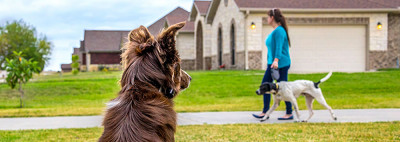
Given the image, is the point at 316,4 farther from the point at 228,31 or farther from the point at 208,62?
the point at 208,62

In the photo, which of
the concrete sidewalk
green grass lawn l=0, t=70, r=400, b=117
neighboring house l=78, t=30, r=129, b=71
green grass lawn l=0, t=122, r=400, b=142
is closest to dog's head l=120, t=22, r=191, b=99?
green grass lawn l=0, t=122, r=400, b=142

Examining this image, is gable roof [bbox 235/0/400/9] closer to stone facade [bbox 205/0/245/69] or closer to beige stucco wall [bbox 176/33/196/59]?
stone facade [bbox 205/0/245/69]

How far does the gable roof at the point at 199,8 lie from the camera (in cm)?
3494

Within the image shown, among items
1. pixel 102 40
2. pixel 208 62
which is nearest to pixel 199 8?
pixel 208 62

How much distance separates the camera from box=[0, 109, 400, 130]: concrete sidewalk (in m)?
7.79

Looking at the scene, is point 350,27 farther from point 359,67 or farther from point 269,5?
point 269,5

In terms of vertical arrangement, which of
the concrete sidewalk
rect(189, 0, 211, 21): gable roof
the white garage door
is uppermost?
rect(189, 0, 211, 21): gable roof

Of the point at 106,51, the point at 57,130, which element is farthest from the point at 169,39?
the point at 106,51

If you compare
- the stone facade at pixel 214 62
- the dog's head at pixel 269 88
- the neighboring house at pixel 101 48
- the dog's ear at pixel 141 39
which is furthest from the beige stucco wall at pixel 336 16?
the neighboring house at pixel 101 48

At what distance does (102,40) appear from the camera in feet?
209

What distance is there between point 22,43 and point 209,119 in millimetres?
60265

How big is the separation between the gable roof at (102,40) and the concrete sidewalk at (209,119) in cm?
5446

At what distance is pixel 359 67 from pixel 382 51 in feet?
5.81

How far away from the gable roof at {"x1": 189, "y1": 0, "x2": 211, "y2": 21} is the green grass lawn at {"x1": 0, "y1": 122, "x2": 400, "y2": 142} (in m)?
28.0
